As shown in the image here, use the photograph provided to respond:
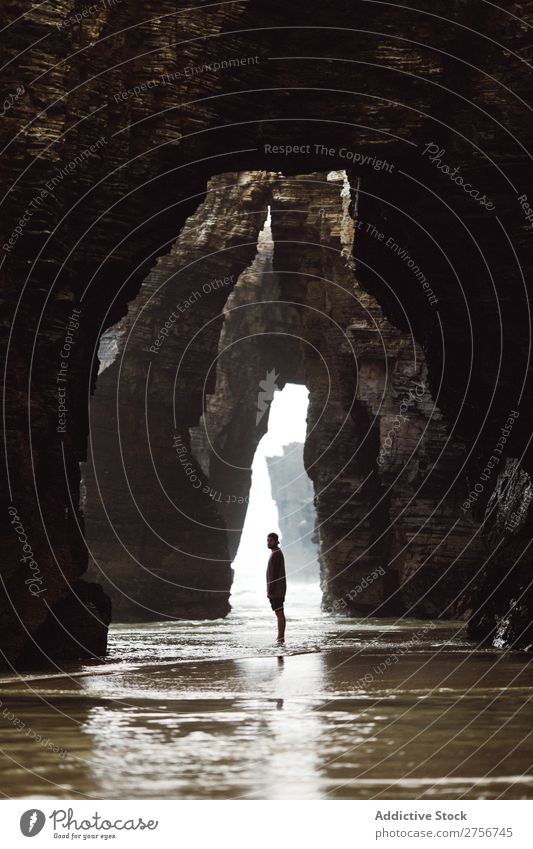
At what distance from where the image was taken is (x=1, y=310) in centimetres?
1305

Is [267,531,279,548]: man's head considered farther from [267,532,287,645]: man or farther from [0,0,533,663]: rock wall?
[0,0,533,663]: rock wall

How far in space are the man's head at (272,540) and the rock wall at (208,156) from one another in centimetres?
302

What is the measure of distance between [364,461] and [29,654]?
98.4 feet

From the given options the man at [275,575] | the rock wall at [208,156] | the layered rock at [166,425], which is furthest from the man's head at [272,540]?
the layered rock at [166,425]

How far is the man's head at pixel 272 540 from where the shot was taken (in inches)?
580

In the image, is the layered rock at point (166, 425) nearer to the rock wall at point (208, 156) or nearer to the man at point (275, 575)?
the rock wall at point (208, 156)

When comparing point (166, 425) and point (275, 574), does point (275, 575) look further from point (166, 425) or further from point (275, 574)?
point (166, 425)

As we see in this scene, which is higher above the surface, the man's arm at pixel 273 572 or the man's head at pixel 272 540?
the man's head at pixel 272 540

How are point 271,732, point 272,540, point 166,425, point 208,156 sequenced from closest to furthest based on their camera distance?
1. point 271,732
2. point 272,540
3. point 208,156
4. point 166,425

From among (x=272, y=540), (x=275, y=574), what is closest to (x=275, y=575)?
(x=275, y=574)

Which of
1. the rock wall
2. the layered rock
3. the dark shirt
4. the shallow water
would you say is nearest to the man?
the dark shirt

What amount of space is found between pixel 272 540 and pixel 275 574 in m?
0.55

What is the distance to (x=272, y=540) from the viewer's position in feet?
48.6

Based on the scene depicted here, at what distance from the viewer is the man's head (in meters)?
14.7
